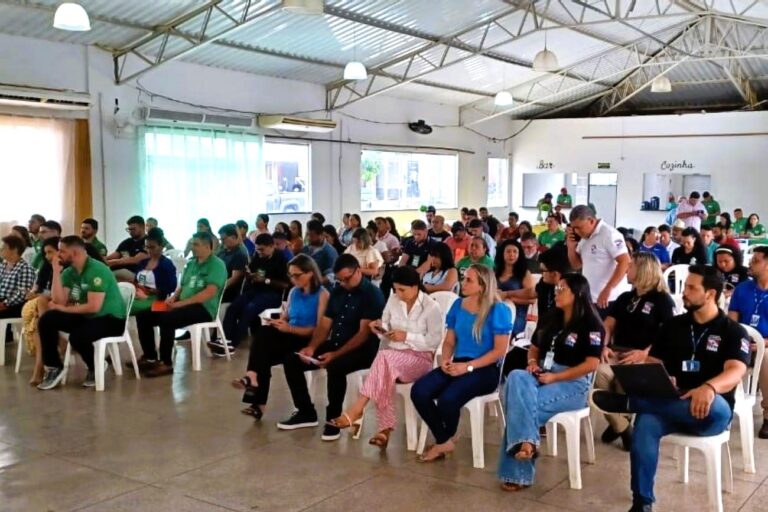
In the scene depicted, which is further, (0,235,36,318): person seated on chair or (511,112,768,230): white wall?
(511,112,768,230): white wall

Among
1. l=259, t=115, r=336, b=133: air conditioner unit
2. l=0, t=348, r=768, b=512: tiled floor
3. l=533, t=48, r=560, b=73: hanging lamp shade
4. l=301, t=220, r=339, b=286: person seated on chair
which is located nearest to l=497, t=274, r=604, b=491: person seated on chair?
l=0, t=348, r=768, b=512: tiled floor

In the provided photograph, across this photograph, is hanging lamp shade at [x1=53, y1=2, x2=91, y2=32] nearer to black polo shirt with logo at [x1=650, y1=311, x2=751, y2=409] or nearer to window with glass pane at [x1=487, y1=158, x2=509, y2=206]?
black polo shirt with logo at [x1=650, y1=311, x2=751, y2=409]

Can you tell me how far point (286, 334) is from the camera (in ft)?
15.9

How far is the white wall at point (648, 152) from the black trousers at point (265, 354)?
1453 centimetres

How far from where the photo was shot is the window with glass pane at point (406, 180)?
14.6 m

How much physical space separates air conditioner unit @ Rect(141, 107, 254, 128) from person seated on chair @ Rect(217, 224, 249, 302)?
3.36m

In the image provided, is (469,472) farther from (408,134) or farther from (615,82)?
(615,82)

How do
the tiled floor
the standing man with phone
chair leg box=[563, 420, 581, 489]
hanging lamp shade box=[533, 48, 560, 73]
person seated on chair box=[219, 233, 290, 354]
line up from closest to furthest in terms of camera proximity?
the tiled floor → chair leg box=[563, 420, 581, 489] → the standing man with phone → person seated on chair box=[219, 233, 290, 354] → hanging lamp shade box=[533, 48, 560, 73]

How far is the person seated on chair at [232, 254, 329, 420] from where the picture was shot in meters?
4.74

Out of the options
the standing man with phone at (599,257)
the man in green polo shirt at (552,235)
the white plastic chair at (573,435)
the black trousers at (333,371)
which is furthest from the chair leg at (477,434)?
the man in green polo shirt at (552,235)

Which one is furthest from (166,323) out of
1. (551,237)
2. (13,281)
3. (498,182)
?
(498,182)

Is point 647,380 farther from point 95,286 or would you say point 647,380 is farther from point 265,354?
point 95,286

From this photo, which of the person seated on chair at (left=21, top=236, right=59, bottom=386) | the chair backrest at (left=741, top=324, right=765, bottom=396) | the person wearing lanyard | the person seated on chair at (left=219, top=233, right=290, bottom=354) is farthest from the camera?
the person seated on chair at (left=219, top=233, right=290, bottom=354)

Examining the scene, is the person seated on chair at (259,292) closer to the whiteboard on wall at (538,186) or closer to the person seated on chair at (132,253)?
the person seated on chair at (132,253)
